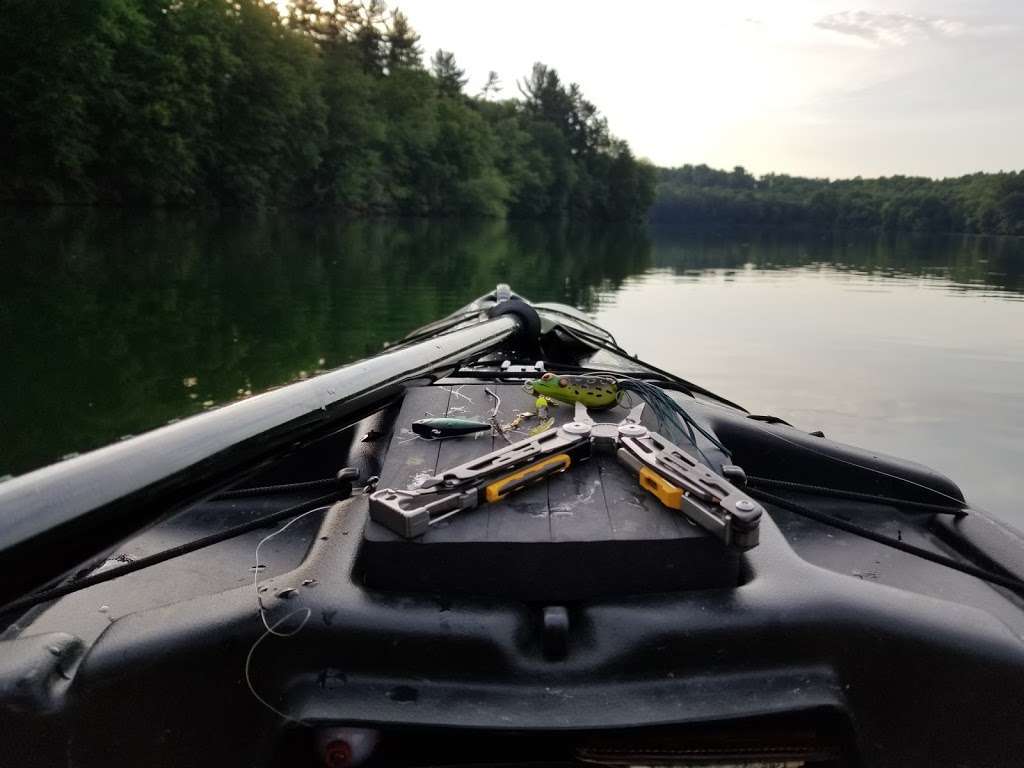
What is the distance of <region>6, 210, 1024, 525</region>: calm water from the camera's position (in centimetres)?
662

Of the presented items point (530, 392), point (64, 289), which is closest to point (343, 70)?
point (64, 289)

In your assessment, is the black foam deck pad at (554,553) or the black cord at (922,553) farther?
the black cord at (922,553)

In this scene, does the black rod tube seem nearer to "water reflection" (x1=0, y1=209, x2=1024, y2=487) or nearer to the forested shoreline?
"water reflection" (x1=0, y1=209, x2=1024, y2=487)

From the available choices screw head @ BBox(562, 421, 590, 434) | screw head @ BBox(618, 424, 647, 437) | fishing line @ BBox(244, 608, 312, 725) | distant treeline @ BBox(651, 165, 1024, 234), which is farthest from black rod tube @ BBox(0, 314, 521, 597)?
distant treeline @ BBox(651, 165, 1024, 234)

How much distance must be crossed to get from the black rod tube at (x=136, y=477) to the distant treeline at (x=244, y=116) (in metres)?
30.4

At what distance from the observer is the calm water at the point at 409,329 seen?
21.7 feet

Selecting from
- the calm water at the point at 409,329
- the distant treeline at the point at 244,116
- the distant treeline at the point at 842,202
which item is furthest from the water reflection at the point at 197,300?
the distant treeline at the point at 842,202

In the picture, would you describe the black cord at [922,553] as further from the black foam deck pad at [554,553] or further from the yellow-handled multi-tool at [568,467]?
the black foam deck pad at [554,553]

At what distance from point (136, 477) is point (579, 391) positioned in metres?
1.42

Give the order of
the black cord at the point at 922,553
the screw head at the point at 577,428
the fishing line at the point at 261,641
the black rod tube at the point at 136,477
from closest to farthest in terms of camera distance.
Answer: the black rod tube at the point at 136,477 → the fishing line at the point at 261,641 → the screw head at the point at 577,428 → the black cord at the point at 922,553

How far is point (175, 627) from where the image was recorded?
58.9 inches

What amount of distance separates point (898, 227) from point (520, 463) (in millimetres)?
93024

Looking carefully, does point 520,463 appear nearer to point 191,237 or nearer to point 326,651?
point 326,651

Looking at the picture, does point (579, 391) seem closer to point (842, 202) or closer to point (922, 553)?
point (922, 553)
